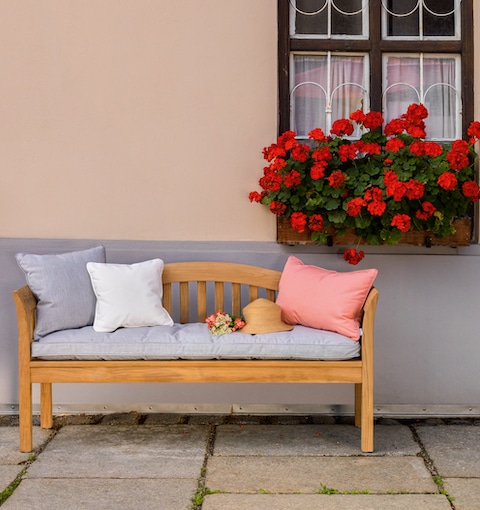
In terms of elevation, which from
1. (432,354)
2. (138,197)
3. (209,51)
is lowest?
(432,354)

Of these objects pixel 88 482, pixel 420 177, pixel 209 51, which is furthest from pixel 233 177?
pixel 88 482

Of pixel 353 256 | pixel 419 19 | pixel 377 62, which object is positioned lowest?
pixel 353 256

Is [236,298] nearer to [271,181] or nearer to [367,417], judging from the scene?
[271,181]

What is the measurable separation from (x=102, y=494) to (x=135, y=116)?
2263 mm

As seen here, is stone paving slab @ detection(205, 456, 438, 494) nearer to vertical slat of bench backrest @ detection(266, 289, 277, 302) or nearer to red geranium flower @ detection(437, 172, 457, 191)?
vertical slat of bench backrest @ detection(266, 289, 277, 302)

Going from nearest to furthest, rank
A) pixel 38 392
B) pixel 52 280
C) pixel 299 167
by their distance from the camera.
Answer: pixel 52 280 → pixel 299 167 → pixel 38 392

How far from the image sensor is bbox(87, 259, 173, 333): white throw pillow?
160 inches

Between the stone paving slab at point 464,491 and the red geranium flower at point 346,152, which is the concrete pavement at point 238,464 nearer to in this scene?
the stone paving slab at point 464,491

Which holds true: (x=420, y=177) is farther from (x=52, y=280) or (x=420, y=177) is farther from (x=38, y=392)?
(x=38, y=392)

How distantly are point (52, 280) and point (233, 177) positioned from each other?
4.11ft

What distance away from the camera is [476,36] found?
4609mm

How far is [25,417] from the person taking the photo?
3881mm

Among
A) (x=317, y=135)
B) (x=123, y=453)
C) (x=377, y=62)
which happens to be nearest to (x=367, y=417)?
(x=123, y=453)

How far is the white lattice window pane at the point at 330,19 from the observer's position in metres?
4.65
